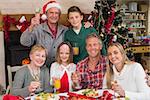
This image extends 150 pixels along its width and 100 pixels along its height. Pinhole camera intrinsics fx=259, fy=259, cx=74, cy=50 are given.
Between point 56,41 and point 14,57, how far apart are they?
188 centimetres

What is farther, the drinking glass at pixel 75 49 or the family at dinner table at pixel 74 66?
the drinking glass at pixel 75 49

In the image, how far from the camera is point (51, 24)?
9.20 ft

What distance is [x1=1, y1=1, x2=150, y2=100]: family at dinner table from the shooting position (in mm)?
2064

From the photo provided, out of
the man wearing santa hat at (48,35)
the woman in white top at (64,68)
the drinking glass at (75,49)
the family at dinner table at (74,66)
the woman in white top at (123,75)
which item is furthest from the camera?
the man wearing santa hat at (48,35)

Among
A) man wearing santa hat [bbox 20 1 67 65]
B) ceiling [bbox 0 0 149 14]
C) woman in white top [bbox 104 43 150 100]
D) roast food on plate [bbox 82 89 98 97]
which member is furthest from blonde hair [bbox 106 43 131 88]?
ceiling [bbox 0 0 149 14]

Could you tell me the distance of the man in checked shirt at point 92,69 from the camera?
7.75ft

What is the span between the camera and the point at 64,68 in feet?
7.88

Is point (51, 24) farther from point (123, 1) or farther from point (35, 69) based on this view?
point (123, 1)

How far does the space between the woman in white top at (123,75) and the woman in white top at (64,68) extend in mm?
345

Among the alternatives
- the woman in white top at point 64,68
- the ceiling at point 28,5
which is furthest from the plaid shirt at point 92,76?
the ceiling at point 28,5

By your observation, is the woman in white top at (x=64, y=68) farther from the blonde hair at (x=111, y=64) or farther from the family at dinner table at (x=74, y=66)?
the blonde hair at (x=111, y=64)

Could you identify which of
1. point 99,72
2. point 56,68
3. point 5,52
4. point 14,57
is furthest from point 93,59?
point 5,52

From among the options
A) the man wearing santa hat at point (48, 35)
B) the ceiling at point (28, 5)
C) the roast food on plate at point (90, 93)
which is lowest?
the roast food on plate at point (90, 93)

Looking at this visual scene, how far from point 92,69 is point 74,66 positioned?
0.58ft
